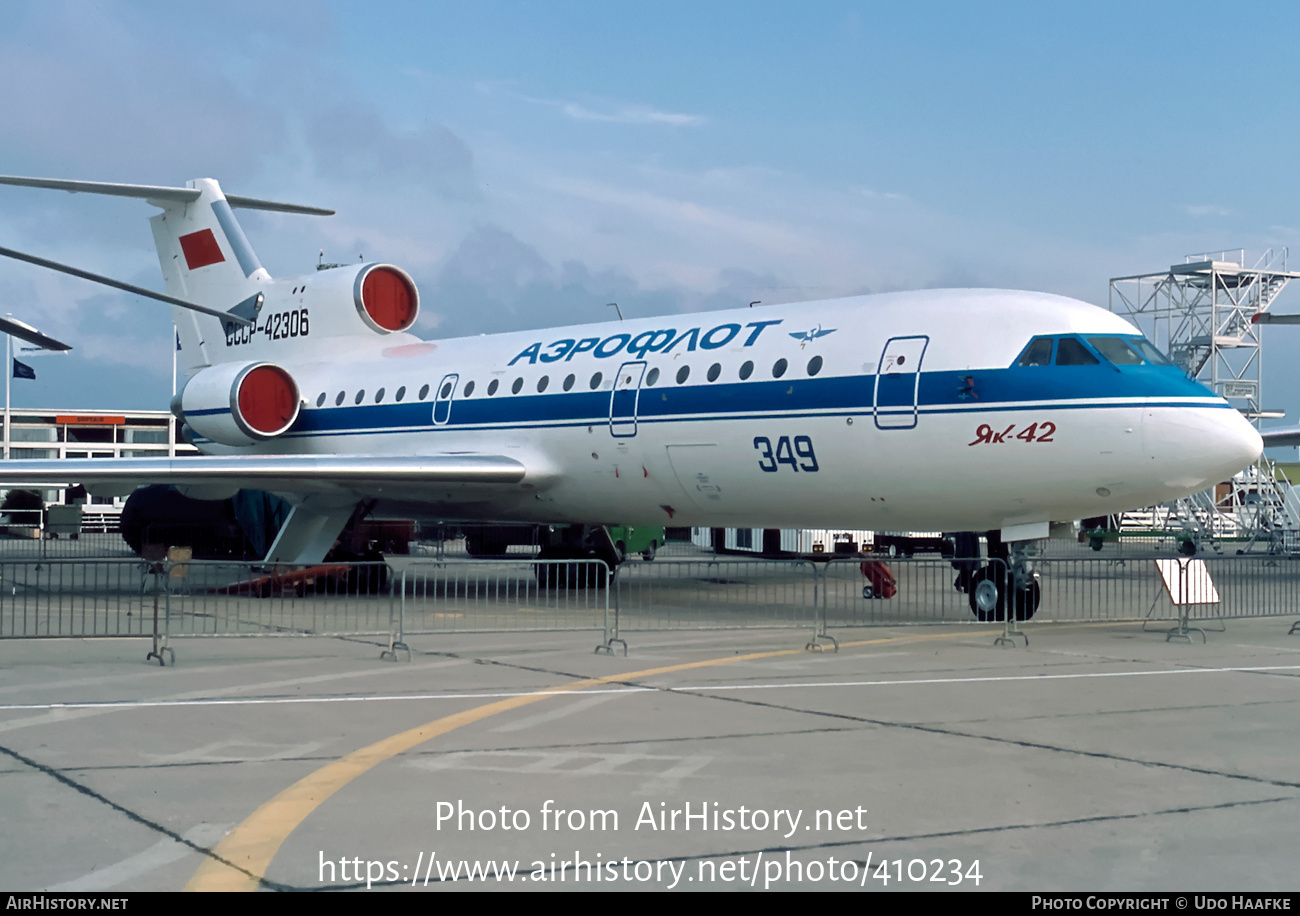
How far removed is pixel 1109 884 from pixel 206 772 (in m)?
4.28

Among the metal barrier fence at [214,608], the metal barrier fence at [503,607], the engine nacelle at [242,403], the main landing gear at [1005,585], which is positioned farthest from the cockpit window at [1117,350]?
the engine nacelle at [242,403]

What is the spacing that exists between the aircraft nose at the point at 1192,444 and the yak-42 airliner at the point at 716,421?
2cm

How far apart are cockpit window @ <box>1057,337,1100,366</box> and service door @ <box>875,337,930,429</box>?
4.46ft

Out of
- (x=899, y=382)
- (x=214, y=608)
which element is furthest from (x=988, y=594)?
(x=214, y=608)

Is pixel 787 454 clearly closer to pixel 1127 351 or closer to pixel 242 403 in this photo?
pixel 1127 351

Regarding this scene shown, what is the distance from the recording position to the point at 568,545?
20875 millimetres

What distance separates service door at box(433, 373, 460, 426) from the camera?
18.7 m

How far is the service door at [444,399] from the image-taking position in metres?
18.7

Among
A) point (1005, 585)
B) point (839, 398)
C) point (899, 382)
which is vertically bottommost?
point (1005, 585)

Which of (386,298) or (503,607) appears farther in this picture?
(386,298)

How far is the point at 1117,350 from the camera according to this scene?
1271cm

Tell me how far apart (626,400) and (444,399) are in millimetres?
3928

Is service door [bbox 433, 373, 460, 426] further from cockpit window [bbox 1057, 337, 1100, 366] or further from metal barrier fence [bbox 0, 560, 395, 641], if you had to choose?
cockpit window [bbox 1057, 337, 1100, 366]

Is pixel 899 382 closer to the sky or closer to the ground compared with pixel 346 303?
closer to the ground
